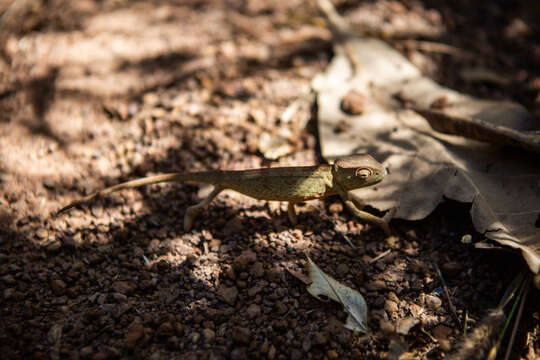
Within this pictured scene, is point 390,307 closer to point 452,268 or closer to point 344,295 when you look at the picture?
point 344,295

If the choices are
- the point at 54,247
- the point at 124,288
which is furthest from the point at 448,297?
the point at 54,247

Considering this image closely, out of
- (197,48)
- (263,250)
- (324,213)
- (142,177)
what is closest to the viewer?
(263,250)

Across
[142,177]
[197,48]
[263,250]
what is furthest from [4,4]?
[263,250]

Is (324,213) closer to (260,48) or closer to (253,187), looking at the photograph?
(253,187)

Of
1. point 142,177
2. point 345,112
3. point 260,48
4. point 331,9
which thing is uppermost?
point 331,9

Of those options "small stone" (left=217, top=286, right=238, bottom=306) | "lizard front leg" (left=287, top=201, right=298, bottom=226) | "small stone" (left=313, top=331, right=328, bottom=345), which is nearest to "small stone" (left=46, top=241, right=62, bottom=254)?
"small stone" (left=217, top=286, right=238, bottom=306)
